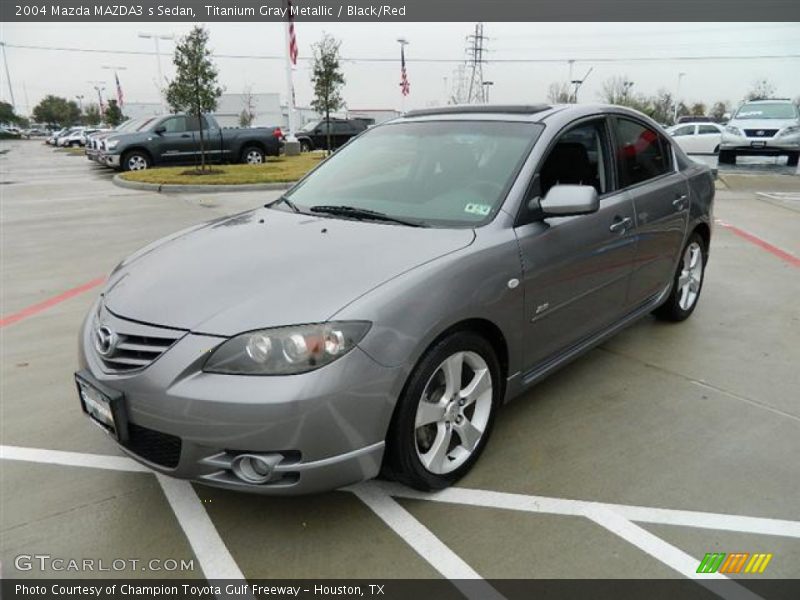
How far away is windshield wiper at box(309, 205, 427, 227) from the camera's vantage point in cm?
302

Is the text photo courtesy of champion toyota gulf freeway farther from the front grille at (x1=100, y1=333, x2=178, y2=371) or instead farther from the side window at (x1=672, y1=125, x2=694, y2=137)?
the side window at (x1=672, y1=125, x2=694, y2=137)

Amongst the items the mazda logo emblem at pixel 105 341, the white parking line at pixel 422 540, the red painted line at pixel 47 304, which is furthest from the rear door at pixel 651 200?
Answer: the red painted line at pixel 47 304

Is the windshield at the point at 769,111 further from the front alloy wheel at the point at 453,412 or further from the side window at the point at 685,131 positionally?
the front alloy wheel at the point at 453,412

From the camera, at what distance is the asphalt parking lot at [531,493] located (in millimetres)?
2357

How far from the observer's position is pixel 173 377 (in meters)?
2.21

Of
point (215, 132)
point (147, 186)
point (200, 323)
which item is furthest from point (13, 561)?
point (215, 132)


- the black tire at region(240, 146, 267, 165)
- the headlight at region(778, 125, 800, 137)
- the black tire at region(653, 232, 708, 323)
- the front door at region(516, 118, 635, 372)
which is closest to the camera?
A: the front door at region(516, 118, 635, 372)

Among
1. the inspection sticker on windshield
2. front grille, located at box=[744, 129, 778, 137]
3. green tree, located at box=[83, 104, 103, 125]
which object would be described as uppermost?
the inspection sticker on windshield

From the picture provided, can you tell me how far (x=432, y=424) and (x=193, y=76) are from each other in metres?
15.8

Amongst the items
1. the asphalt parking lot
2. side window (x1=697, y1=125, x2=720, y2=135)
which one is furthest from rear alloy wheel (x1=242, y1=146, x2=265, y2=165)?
side window (x1=697, y1=125, x2=720, y2=135)

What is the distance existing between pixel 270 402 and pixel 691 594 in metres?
1.63

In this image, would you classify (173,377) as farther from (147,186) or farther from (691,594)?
(147,186)

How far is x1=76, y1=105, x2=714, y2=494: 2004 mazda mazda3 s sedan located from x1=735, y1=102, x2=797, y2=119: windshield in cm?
1849

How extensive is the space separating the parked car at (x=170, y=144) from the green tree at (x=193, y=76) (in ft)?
4.16
